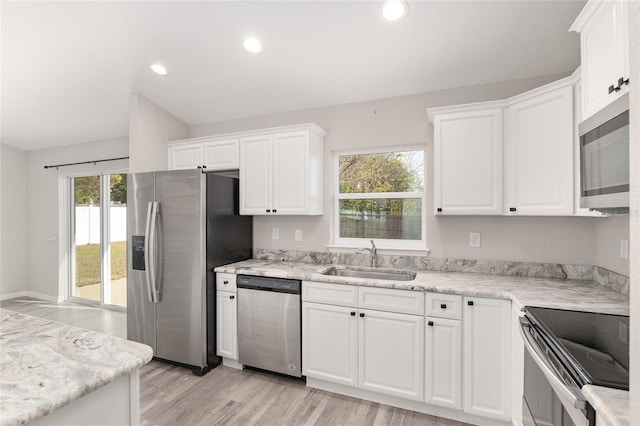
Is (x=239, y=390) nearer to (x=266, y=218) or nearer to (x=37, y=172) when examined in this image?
(x=266, y=218)

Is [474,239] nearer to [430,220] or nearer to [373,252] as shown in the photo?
[430,220]

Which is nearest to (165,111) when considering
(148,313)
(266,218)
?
(266,218)

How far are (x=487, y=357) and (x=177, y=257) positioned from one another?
8.69 feet

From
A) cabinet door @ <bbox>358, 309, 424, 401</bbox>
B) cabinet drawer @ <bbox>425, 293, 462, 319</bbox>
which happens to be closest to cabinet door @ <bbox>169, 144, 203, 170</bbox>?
cabinet door @ <bbox>358, 309, 424, 401</bbox>

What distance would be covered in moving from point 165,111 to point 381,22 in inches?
108

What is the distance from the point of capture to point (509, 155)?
7.65 feet

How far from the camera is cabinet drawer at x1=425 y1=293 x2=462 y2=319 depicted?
2.14m

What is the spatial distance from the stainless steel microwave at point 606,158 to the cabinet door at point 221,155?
2813mm

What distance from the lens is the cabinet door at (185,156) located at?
353 cm

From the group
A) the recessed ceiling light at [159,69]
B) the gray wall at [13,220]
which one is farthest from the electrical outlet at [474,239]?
the gray wall at [13,220]

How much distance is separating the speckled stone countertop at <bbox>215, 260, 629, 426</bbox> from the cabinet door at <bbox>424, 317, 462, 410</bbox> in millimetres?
258

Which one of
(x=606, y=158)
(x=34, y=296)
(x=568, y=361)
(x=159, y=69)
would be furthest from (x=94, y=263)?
(x=606, y=158)

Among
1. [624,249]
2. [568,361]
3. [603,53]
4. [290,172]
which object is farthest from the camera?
[290,172]

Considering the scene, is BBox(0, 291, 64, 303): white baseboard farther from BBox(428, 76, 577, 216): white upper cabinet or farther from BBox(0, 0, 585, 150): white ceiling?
BBox(428, 76, 577, 216): white upper cabinet
